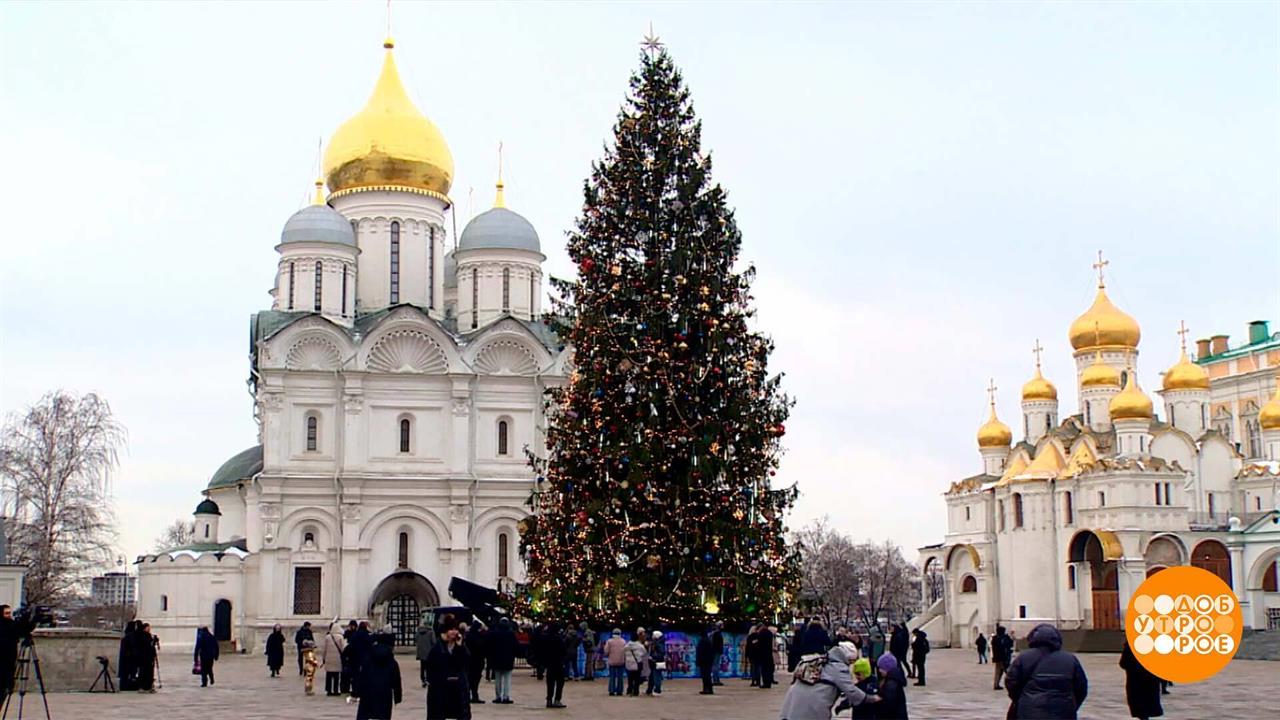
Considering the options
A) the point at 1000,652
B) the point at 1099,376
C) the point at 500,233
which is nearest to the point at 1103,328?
the point at 1099,376

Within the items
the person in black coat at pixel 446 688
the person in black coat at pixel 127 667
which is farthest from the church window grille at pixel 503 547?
the person in black coat at pixel 446 688

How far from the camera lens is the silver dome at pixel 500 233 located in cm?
5138

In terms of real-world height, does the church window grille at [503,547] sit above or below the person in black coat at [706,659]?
above

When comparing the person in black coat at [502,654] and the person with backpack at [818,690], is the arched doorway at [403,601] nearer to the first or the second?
the person in black coat at [502,654]

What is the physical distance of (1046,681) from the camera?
959 centimetres

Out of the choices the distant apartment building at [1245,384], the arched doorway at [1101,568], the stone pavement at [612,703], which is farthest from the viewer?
the distant apartment building at [1245,384]

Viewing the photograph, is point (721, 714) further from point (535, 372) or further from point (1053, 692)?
point (535, 372)

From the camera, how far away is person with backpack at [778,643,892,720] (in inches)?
388

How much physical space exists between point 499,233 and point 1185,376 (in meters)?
26.9

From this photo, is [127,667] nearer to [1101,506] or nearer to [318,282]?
[318,282]

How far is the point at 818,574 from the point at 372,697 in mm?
82704

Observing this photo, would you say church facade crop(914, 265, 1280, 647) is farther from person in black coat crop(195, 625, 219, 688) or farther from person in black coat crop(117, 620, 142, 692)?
person in black coat crop(117, 620, 142, 692)

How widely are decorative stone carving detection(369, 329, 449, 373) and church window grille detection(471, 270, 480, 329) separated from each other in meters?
2.71

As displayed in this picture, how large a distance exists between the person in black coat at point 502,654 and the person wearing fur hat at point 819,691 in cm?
1071
